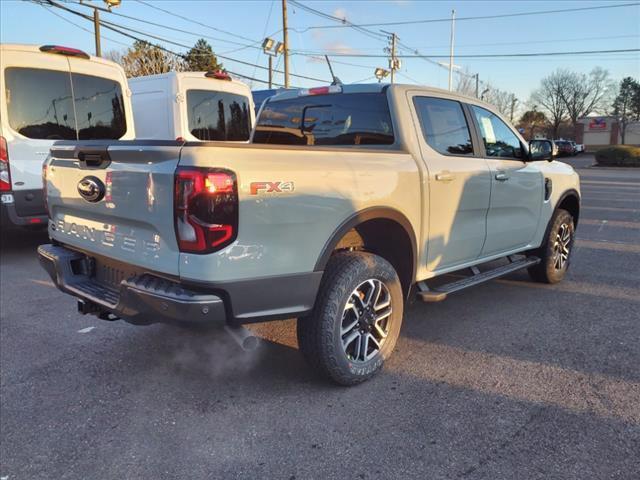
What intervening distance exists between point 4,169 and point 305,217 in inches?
202

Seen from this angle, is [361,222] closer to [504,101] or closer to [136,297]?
[136,297]

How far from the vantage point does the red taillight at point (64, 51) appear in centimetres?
642

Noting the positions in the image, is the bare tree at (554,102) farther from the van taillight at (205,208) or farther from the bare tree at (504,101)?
the van taillight at (205,208)

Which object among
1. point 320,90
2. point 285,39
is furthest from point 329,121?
point 285,39

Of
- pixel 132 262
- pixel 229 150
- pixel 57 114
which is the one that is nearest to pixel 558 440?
pixel 229 150

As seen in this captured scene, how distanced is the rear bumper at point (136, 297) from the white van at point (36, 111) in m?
3.59

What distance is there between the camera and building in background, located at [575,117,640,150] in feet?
225

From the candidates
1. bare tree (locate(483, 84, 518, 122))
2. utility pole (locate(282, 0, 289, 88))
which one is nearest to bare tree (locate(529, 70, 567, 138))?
bare tree (locate(483, 84, 518, 122))

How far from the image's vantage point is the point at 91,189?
117 inches

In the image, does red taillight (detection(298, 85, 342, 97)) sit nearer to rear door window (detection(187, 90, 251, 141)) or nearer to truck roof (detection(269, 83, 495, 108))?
truck roof (detection(269, 83, 495, 108))

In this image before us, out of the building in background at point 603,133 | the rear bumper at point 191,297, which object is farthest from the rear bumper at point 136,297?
the building in background at point 603,133

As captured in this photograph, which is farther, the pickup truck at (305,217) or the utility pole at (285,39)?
the utility pole at (285,39)

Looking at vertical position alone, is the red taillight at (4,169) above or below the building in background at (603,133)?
below

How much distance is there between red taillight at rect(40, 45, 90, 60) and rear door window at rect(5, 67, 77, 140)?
254 millimetres
